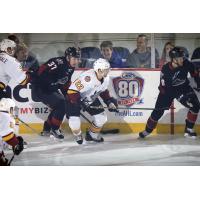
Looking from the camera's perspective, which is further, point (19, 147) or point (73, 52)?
point (19, 147)

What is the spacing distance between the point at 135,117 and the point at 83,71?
577 millimetres

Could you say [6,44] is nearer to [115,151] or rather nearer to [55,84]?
[55,84]

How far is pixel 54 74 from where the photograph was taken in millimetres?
4570

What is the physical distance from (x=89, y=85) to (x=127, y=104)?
13.9 inches

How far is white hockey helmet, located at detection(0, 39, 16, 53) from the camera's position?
15.0 feet

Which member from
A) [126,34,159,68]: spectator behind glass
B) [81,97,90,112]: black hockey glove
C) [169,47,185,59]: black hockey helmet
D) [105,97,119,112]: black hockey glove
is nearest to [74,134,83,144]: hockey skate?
[81,97,90,112]: black hockey glove

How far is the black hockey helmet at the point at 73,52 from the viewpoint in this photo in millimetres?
4531

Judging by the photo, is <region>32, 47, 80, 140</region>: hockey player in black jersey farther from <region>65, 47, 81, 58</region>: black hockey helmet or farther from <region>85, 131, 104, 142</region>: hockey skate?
<region>85, 131, 104, 142</region>: hockey skate

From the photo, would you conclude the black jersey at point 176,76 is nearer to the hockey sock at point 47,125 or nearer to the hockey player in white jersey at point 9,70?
the hockey sock at point 47,125

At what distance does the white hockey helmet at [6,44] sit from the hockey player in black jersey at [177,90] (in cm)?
125

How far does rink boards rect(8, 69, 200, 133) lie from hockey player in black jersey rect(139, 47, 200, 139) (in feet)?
0.14

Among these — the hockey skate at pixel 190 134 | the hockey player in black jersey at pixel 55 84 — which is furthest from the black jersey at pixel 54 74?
the hockey skate at pixel 190 134

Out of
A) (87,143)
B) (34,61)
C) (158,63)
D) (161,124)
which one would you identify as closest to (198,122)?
(161,124)

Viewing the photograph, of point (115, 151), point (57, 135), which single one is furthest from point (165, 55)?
point (57, 135)
